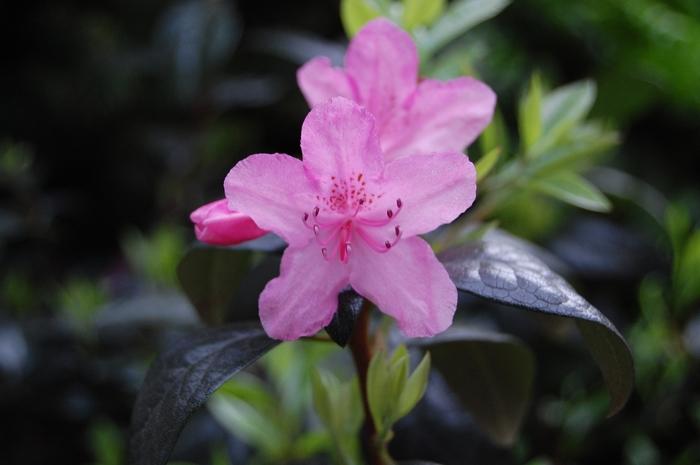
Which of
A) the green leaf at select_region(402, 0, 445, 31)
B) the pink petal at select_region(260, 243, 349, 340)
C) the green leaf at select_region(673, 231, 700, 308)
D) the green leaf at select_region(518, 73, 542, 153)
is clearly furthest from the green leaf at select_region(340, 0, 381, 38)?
the green leaf at select_region(673, 231, 700, 308)

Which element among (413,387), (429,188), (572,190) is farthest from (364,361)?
(572,190)

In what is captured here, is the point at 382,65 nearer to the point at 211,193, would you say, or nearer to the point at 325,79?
the point at 325,79

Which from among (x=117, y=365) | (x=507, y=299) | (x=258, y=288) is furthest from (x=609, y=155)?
(x=507, y=299)

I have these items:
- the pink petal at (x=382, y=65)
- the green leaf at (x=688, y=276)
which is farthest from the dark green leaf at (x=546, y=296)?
the green leaf at (x=688, y=276)

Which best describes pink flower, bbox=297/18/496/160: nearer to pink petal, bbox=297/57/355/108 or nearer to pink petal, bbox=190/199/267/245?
pink petal, bbox=297/57/355/108

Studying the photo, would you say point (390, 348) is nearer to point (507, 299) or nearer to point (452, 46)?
point (507, 299)
